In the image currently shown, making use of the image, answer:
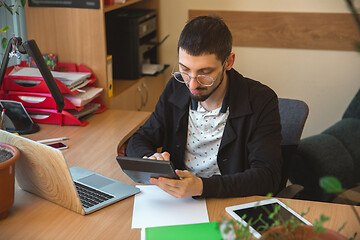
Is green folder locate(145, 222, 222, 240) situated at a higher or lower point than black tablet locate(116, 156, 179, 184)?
lower

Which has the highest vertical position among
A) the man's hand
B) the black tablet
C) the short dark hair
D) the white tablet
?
the short dark hair

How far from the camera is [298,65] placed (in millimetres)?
3371

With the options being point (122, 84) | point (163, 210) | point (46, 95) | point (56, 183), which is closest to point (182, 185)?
point (163, 210)

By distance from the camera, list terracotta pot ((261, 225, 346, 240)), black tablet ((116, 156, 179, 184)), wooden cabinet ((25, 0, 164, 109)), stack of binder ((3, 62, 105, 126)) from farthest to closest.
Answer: wooden cabinet ((25, 0, 164, 109)), stack of binder ((3, 62, 105, 126)), black tablet ((116, 156, 179, 184)), terracotta pot ((261, 225, 346, 240))

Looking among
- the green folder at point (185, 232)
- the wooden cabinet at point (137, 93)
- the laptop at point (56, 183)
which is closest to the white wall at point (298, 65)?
the wooden cabinet at point (137, 93)

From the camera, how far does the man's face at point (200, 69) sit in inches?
65.6

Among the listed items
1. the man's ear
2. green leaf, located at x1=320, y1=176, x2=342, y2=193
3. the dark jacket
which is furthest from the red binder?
green leaf, located at x1=320, y1=176, x2=342, y2=193

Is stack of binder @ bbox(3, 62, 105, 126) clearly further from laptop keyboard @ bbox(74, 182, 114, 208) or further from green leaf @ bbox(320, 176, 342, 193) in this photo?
green leaf @ bbox(320, 176, 342, 193)

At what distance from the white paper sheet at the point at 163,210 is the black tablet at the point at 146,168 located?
0.06 m

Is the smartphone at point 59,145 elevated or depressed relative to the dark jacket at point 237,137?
depressed

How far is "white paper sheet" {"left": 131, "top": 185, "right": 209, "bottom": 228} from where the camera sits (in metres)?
1.38

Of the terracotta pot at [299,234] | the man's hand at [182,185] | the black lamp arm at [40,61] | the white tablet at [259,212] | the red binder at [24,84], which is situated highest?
the black lamp arm at [40,61]

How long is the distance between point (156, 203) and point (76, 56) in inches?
49.3

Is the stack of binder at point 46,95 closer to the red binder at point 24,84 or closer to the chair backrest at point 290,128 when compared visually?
the red binder at point 24,84
